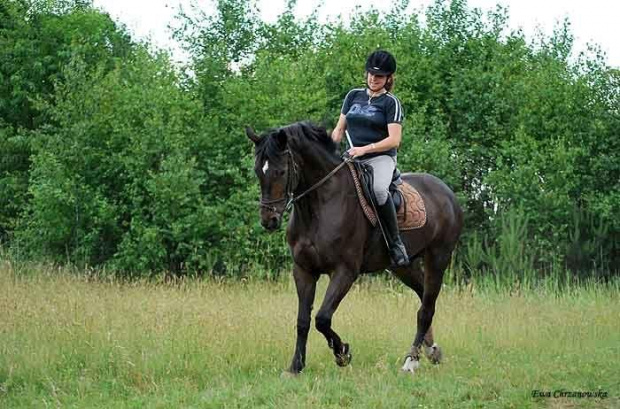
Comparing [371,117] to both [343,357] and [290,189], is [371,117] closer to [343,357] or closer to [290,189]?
[290,189]

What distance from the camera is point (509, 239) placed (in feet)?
58.5

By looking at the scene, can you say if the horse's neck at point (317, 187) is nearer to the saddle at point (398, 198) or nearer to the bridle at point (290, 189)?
the bridle at point (290, 189)

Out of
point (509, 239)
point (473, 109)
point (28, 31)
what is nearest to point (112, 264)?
point (509, 239)

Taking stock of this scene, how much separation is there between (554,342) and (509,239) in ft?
23.2

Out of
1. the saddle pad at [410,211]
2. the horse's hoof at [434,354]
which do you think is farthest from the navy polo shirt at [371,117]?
the horse's hoof at [434,354]

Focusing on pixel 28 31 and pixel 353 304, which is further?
pixel 28 31

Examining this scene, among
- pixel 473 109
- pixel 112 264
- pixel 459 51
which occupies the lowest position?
pixel 112 264

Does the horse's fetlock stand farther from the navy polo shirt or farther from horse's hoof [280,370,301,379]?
the navy polo shirt

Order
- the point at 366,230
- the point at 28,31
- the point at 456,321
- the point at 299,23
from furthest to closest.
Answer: the point at 28,31 < the point at 299,23 < the point at 456,321 < the point at 366,230

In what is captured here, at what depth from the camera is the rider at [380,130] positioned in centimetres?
867

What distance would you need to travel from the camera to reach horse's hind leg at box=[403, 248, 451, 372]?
9.57m

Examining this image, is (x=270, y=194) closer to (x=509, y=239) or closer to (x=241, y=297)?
(x=241, y=297)

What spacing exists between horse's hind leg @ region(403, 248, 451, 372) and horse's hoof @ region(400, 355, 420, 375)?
240 mm

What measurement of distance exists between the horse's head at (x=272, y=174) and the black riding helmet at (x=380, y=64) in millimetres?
1311
